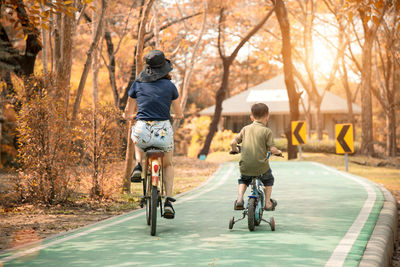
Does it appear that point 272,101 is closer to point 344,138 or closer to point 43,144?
point 344,138

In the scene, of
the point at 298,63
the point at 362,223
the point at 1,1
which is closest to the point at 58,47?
the point at 1,1

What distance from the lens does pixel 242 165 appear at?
283 inches

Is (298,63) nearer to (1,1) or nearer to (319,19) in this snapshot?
(319,19)

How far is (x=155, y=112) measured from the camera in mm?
7043

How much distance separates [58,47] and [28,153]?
3544mm

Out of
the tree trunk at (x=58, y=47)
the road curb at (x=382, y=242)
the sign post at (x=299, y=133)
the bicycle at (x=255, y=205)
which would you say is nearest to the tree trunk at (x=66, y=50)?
the tree trunk at (x=58, y=47)

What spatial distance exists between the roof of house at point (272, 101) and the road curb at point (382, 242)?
36376mm

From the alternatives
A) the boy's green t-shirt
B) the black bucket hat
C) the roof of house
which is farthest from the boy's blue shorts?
the roof of house

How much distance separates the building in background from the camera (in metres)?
45.4

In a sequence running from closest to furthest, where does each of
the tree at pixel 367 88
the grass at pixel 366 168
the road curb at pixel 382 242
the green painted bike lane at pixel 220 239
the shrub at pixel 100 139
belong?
the road curb at pixel 382 242, the green painted bike lane at pixel 220 239, the shrub at pixel 100 139, the grass at pixel 366 168, the tree at pixel 367 88

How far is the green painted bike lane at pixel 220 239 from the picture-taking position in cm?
560

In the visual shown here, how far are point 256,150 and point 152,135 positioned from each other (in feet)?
4.36

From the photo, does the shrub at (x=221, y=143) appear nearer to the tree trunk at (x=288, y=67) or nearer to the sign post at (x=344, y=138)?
the tree trunk at (x=288, y=67)

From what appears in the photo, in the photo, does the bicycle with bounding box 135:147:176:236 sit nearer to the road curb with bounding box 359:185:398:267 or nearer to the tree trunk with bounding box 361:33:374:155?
the road curb with bounding box 359:185:398:267
